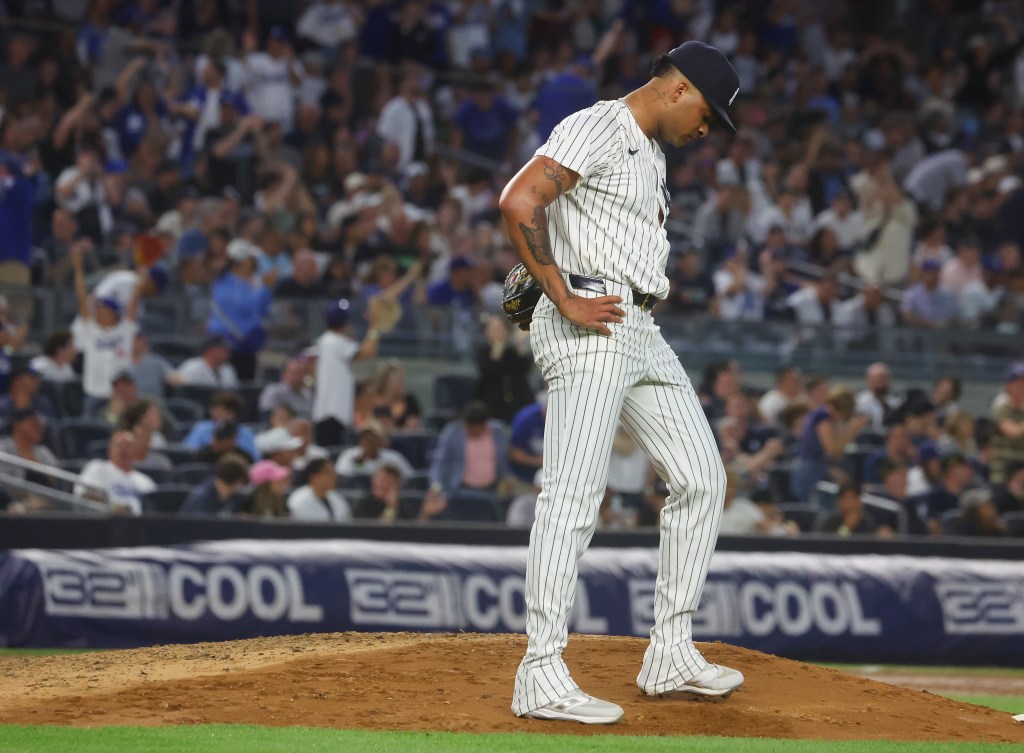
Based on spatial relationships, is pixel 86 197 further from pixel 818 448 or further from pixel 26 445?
pixel 818 448

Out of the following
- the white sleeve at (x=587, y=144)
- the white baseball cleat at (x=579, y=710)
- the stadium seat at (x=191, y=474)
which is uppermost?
the white sleeve at (x=587, y=144)

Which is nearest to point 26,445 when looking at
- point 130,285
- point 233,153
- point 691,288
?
point 130,285

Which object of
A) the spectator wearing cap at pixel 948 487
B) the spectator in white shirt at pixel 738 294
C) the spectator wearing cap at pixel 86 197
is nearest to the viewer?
the spectator wearing cap at pixel 948 487

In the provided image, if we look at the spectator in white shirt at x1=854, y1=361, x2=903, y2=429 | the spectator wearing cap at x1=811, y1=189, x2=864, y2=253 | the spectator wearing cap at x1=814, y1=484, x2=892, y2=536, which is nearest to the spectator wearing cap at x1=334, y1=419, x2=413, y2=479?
the spectator wearing cap at x1=814, y1=484, x2=892, y2=536

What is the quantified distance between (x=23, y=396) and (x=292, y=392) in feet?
7.40

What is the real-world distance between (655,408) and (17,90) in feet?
41.4

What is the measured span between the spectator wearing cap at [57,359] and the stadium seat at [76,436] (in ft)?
2.36

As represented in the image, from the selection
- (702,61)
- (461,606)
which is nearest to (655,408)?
(702,61)

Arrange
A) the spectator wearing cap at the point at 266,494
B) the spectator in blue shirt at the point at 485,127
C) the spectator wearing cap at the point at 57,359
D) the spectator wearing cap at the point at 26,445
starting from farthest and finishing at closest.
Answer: the spectator in blue shirt at the point at 485,127 < the spectator wearing cap at the point at 57,359 < the spectator wearing cap at the point at 266,494 < the spectator wearing cap at the point at 26,445

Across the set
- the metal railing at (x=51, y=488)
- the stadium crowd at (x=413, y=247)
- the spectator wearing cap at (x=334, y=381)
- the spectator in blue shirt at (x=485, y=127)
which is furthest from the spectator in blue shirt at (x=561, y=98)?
the metal railing at (x=51, y=488)

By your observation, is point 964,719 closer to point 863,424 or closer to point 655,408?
point 655,408

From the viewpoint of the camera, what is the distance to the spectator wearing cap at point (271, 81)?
56.9 feet

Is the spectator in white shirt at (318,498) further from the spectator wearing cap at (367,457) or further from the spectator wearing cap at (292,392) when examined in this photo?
the spectator wearing cap at (292,392)

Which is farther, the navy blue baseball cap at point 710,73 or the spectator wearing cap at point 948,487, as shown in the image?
the spectator wearing cap at point 948,487
